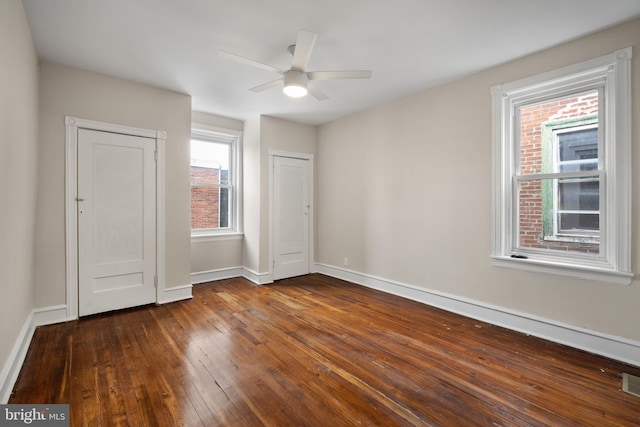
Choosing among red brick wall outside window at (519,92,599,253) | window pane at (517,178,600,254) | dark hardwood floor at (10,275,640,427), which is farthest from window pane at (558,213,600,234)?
dark hardwood floor at (10,275,640,427)

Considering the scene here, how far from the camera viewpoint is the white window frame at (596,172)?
7.62ft

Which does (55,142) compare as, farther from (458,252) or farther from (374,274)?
(458,252)

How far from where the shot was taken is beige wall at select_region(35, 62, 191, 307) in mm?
2947

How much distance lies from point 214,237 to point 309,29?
134 inches

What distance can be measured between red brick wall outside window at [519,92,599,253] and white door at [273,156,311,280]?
10.5ft

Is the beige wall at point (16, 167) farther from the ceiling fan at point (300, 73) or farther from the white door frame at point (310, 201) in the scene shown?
the white door frame at point (310, 201)

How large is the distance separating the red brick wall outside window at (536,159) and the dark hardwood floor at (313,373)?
941mm

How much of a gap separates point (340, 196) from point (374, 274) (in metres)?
1.40

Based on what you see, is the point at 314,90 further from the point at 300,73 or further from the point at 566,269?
the point at 566,269

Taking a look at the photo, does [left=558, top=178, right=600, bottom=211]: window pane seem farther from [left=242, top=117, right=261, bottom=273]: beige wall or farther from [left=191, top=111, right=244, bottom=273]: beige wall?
[left=191, top=111, right=244, bottom=273]: beige wall

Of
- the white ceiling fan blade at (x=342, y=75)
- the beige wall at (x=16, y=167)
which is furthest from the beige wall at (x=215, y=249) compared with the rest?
the white ceiling fan blade at (x=342, y=75)

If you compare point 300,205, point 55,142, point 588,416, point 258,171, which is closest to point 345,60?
point 258,171

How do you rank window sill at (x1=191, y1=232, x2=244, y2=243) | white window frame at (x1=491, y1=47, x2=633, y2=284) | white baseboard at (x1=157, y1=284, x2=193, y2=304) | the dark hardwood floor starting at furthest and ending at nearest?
1. window sill at (x1=191, y1=232, x2=244, y2=243)
2. white baseboard at (x1=157, y1=284, x2=193, y2=304)
3. white window frame at (x1=491, y1=47, x2=633, y2=284)
4. the dark hardwood floor

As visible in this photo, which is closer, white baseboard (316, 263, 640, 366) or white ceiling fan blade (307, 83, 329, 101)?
white baseboard (316, 263, 640, 366)
